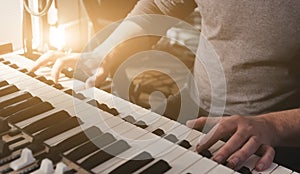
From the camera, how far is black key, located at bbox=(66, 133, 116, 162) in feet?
2.63

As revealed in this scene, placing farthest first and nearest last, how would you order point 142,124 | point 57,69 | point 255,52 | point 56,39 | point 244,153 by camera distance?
1. point 56,39
2. point 255,52
3. point 57,69
4. point 142,124
5. point 244,153

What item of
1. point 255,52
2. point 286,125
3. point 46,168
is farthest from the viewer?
point 255,52

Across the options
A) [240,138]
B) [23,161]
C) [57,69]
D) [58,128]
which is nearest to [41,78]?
[57,69]

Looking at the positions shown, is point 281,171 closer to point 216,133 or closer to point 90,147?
point 216,133

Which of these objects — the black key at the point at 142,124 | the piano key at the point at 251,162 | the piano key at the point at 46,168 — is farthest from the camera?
the black key at the point at 142,124

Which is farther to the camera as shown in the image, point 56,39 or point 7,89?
point 56,39

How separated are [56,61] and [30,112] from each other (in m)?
0.28

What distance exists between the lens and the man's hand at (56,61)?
1.19 meters

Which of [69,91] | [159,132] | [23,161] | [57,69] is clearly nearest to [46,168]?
[23,161]

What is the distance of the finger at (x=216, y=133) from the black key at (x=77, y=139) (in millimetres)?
199

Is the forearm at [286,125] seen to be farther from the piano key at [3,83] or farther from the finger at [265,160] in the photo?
the piano key at [3,83]

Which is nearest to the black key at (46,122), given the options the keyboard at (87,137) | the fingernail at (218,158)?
the keyboard at (87,137)

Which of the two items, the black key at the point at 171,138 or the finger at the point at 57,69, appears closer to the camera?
the black key at the point at 171,138

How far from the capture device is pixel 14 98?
40.2 inches
